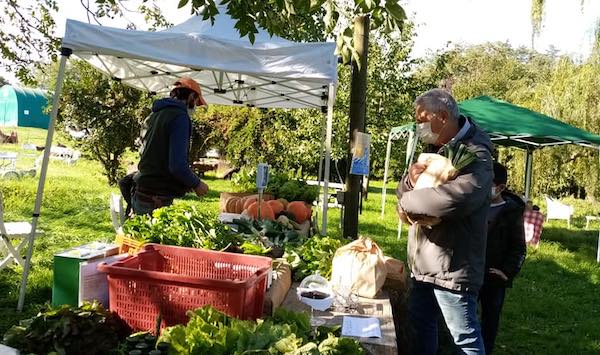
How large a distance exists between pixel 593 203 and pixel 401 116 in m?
7.90

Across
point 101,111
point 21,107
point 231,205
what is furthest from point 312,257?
point 21,107

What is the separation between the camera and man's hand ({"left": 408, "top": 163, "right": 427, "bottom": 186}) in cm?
254

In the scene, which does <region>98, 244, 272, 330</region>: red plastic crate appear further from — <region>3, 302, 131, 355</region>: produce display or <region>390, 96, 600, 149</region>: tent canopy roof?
<region>390, 96, 600, 149</region>: tent canopy roof

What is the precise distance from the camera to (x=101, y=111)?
13141mm

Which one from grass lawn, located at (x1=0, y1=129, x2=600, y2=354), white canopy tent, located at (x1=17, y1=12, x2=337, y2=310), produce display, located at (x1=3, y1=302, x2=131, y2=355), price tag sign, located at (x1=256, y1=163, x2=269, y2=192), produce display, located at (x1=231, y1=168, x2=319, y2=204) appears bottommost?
grass lawn, located at (x1=0, y1=129, x2=600, y2=354)

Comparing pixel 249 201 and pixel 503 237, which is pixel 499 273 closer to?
pixel 503 237

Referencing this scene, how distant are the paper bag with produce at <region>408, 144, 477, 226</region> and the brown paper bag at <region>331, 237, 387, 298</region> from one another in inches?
23.1

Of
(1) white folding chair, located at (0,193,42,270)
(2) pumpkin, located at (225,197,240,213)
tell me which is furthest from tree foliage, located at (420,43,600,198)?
(1) white folding chair, located at (0,193,42,270)

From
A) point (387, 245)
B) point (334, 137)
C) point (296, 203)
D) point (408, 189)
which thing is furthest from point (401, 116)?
point (408, 189)

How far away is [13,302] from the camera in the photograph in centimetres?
465

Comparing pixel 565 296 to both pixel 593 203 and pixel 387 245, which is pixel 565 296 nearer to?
pixel 387 245

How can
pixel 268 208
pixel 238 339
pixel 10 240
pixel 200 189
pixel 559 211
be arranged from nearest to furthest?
1. pixel 238 339
2. pixel 200 189
3. pixel 268 208
4. pixel 10 240
5. pixel 559 211

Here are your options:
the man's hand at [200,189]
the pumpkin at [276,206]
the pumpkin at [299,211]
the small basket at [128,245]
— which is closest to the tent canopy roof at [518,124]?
the pumpkin at [299,211]

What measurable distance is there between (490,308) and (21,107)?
39715mm
